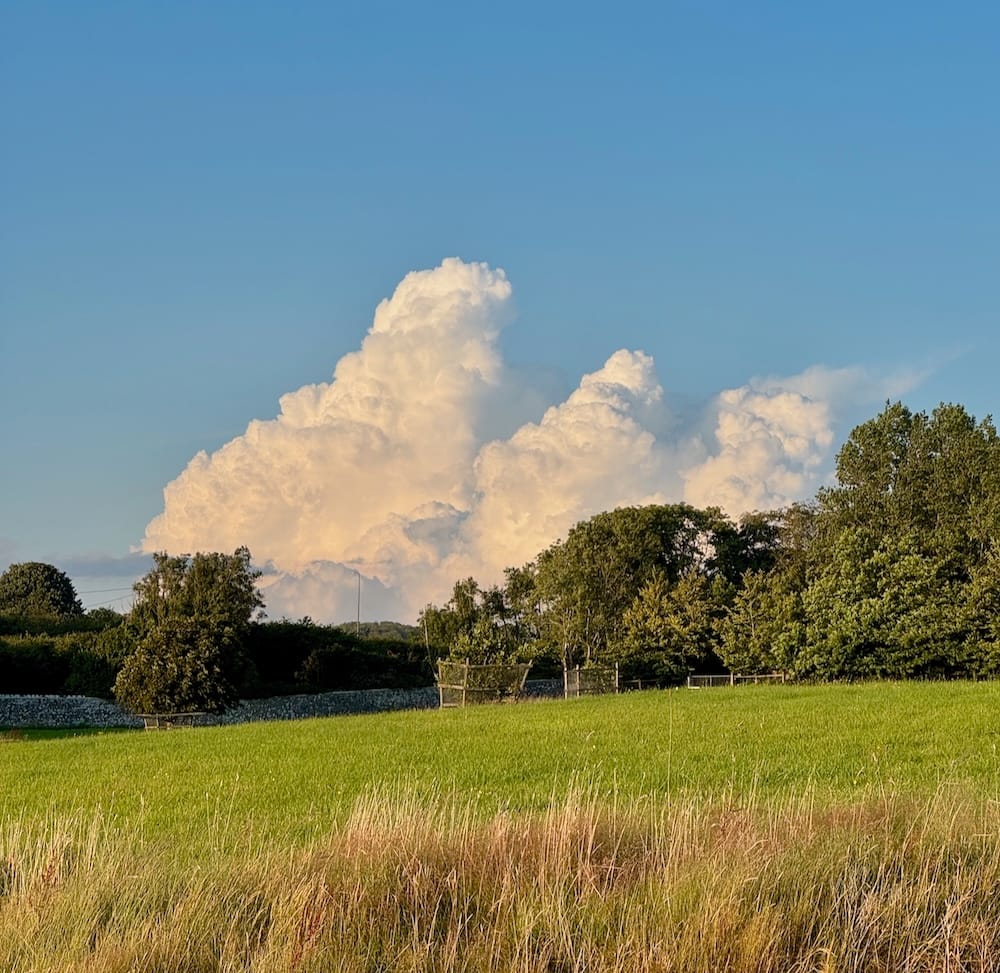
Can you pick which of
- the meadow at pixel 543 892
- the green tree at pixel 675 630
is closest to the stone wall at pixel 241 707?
the green tree at pixel 675 630

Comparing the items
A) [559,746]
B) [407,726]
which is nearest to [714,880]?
[559,746]

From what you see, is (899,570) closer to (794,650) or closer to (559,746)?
(794,650)

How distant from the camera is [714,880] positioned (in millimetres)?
5773

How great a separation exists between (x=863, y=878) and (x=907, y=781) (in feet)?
20.7

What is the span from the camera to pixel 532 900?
5711 millimetres

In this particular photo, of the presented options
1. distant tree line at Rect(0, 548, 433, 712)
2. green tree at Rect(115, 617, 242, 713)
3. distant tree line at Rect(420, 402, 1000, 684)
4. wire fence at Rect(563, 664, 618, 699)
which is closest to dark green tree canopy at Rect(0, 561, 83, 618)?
distant tree line at Rect(0, 548, 433, 712)

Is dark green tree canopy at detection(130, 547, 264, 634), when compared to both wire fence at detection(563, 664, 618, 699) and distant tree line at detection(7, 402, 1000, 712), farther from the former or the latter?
wire fence at detection(563, 664, 618, 699)

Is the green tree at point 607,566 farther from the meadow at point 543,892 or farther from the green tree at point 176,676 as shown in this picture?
the meadow at point 543,892

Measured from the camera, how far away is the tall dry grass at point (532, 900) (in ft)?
17.2

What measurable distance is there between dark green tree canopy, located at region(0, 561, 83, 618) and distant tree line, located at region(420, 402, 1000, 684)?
38.7 metres

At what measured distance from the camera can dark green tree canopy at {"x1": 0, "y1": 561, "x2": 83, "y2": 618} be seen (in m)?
85.4

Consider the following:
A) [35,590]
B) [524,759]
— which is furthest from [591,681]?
[35,590]

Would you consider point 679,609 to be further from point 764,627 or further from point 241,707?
point 241,707

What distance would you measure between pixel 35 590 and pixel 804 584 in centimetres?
6534
